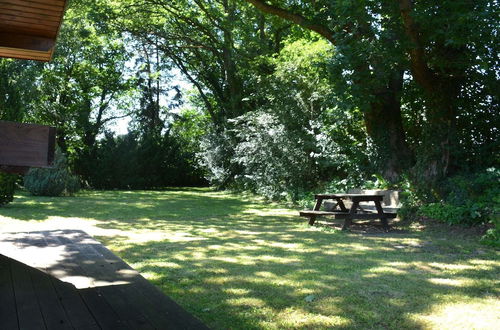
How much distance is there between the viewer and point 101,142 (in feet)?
93.3

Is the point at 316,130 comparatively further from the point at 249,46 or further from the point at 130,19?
the point at 130,19

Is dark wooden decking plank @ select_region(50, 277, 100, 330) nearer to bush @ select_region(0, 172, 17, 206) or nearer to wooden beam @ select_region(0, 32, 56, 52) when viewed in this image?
wooden beam @ select_region(0, 32, 56, 52)

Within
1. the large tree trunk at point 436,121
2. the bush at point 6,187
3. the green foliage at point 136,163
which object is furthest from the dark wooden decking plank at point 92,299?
the green foliage at point 136,163

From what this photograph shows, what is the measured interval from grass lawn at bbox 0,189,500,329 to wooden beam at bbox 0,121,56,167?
1969 millimetres

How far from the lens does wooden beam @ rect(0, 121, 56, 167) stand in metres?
2.60

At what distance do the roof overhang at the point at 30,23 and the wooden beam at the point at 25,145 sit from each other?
42.9 inches

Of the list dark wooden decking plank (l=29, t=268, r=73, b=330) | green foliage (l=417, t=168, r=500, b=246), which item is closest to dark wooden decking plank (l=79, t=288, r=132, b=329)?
dark wooden decking plank (l=29, t=268, r=73, b=330)

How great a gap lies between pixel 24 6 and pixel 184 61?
27.2 meters

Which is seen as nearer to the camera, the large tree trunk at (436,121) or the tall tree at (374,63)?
the tall tree at (374,63)

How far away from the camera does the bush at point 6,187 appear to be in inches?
511

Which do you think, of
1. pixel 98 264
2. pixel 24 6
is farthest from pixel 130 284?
pixel 24 6

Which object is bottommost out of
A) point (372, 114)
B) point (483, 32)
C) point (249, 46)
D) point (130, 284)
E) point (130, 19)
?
point (130, 284)

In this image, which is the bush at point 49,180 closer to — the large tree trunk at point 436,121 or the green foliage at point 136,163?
the green foliage at point 136,163

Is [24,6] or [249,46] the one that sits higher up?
[249,46]
